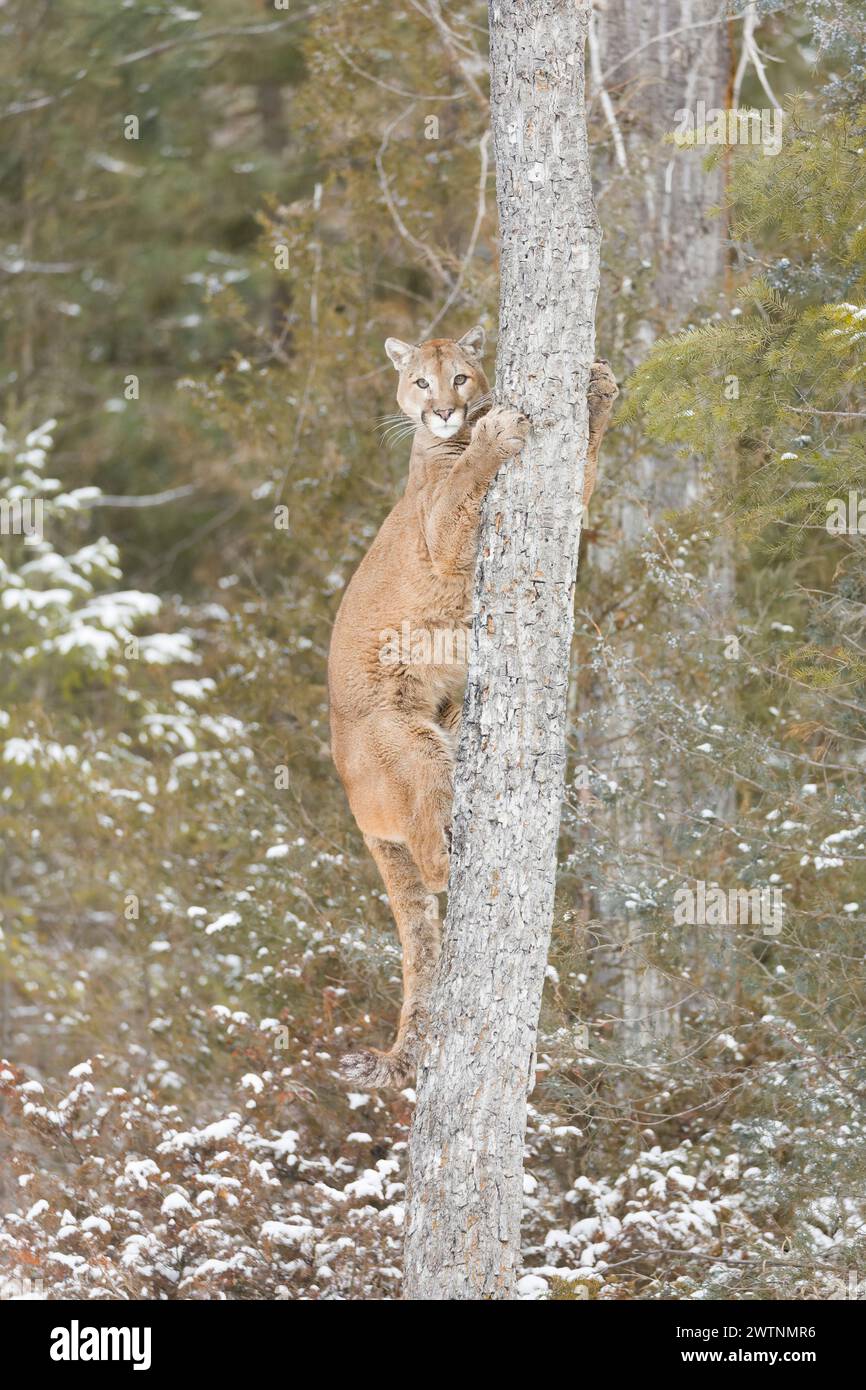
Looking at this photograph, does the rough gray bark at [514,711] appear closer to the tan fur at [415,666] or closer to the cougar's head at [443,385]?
the tan fur at [415,666]

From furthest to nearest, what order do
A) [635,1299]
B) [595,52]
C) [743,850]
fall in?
[595,52] → [743,850] → [635,1299]

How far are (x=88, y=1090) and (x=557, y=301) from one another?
473 cm

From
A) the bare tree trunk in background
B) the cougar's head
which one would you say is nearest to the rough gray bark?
the cougar's head

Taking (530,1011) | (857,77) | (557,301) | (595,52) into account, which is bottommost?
(530,1011)

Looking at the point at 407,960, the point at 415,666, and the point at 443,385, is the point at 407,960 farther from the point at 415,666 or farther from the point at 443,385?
the point at 443,385

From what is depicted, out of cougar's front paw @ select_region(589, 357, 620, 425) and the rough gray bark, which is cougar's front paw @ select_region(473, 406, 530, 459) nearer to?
the rough gray bark

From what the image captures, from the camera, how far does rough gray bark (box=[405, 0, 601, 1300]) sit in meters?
5.63

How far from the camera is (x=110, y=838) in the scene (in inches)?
440

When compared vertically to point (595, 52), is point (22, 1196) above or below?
below

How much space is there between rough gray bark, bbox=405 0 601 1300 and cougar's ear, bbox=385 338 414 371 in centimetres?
150

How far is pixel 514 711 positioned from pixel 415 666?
1309 mm

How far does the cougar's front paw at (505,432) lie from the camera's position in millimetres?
Result: 5680
